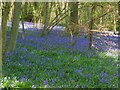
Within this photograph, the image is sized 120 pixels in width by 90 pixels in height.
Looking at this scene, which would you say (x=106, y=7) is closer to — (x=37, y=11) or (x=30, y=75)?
(x=30, y=75)

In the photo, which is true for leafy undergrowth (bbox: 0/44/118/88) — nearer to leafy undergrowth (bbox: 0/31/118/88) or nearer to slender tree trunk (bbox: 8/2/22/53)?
leafy undergrowth (bbox: 0/31/118/88)

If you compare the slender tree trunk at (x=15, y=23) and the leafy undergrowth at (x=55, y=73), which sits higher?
the slender tree trunk at (x=15, y=23)

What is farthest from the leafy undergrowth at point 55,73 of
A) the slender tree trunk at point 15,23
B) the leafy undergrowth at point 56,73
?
the slender tree trunk at point 15,23

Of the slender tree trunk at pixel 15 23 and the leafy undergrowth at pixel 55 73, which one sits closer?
the leafy undergrowth at pixel 55 73

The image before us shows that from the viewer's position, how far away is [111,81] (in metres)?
6.29

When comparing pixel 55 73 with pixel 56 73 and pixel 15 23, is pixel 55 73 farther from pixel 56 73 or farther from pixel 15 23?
pixel 15 23

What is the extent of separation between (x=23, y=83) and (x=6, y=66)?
89.4 inches

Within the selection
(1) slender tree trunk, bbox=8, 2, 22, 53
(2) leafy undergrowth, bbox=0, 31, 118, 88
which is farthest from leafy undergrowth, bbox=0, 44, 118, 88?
(1) slender tree trunk, bbox=8, 2, 22, 53

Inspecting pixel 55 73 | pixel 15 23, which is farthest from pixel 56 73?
pixel 15 23

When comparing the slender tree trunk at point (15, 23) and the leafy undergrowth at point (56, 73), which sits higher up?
the slender tree trunk at point (15, 23)

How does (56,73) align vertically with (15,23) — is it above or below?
below

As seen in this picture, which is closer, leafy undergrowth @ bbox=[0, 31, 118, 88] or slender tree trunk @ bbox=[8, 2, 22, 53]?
leafy undergrowth @ bbox=[0, 31, 118, 88]

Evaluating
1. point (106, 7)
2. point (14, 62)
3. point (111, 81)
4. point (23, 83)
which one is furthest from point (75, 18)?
point (23, 83)

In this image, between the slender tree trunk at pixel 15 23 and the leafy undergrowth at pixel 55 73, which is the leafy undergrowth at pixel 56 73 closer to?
the leafy undergrowth at pixel 55 73
